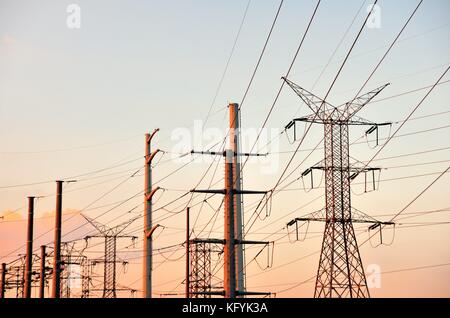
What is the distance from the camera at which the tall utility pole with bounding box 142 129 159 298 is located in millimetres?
51312

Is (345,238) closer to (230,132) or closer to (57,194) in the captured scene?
(230,132)

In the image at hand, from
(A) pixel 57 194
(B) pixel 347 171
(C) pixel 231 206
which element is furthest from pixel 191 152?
(A) pixel 57 194

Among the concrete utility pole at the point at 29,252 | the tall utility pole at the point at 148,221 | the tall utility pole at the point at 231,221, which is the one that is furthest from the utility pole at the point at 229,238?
the concrete utility pole at the point at 29,252

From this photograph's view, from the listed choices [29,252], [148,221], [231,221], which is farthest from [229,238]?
[29,252]

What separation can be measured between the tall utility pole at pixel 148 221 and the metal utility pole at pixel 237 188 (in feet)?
33.0

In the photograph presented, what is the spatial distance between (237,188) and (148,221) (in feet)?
Answer: 38.4

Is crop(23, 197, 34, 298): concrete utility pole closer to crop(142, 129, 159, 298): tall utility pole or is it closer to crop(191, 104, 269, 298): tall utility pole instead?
crop(142, 129, 159, 298): tall utility pole

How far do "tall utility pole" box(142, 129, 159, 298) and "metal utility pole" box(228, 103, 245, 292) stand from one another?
33.0 ft

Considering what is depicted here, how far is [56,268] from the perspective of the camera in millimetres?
51719

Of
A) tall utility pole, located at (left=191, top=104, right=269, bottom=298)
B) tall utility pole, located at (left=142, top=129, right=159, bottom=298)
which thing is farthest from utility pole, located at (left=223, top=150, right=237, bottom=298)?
tall utility pole, located at (left=142, top=129, right=159, bottom=298)
